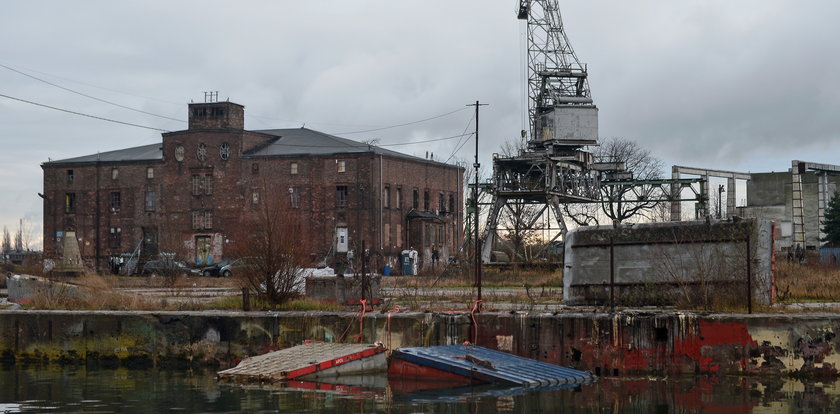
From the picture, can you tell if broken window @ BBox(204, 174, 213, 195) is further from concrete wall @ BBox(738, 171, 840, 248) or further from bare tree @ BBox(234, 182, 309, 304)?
bare tree @ BBox(234, 182, 309, 304)

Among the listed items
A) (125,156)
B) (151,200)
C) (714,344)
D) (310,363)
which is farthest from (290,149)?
(714,344)

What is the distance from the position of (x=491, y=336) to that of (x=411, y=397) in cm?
324

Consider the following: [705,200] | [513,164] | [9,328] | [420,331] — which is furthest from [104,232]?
[420,331]

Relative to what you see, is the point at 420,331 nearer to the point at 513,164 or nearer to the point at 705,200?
the point at 513,164

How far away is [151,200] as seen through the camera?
62906 millimetres

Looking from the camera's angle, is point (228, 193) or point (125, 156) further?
point (125, 156)

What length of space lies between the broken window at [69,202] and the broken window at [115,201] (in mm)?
2892

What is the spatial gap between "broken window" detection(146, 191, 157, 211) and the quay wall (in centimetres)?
→ 4254

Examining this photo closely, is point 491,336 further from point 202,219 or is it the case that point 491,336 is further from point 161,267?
point 202,219

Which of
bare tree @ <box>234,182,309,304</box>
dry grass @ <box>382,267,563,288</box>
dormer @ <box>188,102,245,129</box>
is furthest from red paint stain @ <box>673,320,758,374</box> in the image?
dormer @ <box>188,102,245,129</box>

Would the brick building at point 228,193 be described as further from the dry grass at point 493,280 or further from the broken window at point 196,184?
the dry grass at point 493,280

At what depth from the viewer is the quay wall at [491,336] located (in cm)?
1669

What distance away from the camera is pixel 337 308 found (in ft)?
67.5

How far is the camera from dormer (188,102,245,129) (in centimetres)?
6050
